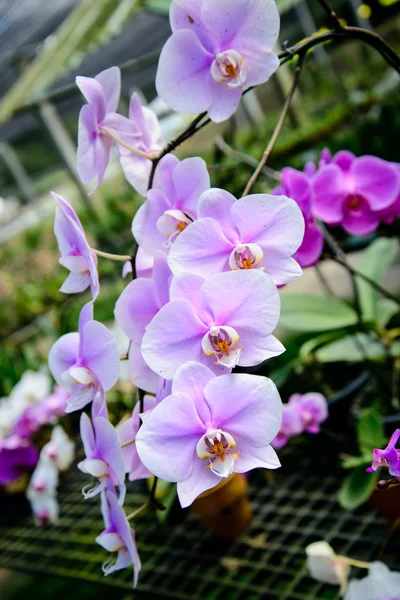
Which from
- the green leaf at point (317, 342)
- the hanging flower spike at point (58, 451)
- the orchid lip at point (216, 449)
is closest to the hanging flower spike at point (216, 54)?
the orchid lip at point (216, 449)

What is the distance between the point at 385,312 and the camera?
90 cm

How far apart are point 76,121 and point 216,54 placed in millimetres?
4347

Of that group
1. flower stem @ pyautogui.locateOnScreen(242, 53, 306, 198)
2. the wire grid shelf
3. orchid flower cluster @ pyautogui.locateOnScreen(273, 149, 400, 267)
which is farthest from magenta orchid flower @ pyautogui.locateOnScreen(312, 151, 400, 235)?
the wire grid shelf

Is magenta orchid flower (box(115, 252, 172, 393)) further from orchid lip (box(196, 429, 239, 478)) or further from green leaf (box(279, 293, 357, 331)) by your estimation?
green leaf (box(279, 293, 357, 331))

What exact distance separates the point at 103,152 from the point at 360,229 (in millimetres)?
293

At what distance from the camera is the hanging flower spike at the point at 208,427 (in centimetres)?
28

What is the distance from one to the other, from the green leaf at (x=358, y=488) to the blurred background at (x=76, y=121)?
0.43m

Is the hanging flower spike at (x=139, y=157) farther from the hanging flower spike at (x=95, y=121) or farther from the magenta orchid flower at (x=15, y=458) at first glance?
the magenta orchid flower at (x=15, y=458)

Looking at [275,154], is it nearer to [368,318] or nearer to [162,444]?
[368,318]

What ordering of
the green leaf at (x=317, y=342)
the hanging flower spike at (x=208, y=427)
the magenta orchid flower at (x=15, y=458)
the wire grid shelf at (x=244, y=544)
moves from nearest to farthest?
1. the hanging flower spike at (x=208, y=427)
2. the wire grid shelf at (x=244, y=544)
3. the green leaf at (x=317, y=342)
4. the magenta orchid flower at (x=15, y=458)

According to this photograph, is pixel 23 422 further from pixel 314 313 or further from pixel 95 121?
pixel 95 121

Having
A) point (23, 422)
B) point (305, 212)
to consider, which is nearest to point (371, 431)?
point (305, 212)

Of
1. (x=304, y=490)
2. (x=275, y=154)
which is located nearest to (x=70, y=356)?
(x=304, y=490)

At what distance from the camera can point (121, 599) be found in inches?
38.5
